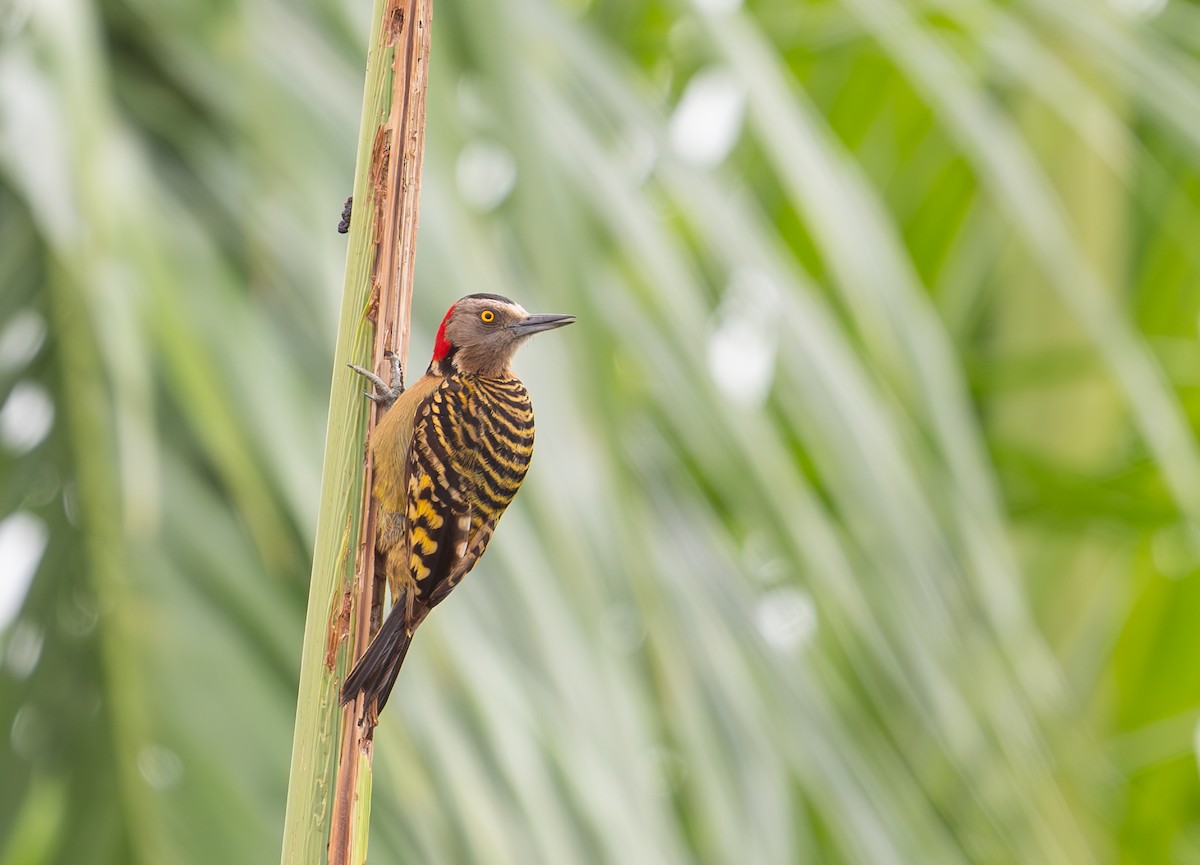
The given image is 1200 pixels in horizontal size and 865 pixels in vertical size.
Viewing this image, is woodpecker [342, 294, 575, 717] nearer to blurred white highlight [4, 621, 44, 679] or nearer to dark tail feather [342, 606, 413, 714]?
dark tail feather [342, 606, 413, 714]

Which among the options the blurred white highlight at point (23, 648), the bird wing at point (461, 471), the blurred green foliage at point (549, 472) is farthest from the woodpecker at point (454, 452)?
the blurred white highlight at point (23, 648)

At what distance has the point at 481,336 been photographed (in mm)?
858

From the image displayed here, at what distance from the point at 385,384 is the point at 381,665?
0.40 feet

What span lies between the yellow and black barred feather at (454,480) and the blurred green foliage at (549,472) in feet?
0.69

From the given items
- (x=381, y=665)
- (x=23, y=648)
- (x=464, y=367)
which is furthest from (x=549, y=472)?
(x=381, y=665)

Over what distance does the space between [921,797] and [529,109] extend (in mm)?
875

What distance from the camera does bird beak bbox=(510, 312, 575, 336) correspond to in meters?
0.75

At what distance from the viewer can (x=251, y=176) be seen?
125 centimetres

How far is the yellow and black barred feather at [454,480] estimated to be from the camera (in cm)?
78

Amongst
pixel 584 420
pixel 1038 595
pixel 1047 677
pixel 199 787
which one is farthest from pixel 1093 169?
pixel 199 787

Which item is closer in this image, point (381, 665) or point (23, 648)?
point (381, 665)

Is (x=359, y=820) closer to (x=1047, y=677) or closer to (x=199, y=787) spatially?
(x=199, y=787)

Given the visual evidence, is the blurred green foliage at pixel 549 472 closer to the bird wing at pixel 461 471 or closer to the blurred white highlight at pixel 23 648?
the blurred white highlight at pixel 23 648

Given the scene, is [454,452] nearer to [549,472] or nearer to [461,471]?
[461,471]
